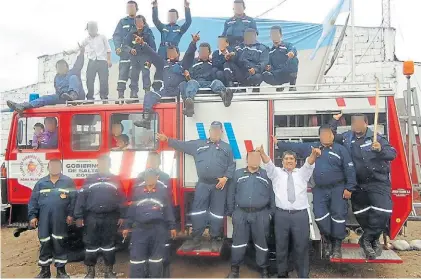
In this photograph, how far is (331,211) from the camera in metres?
5.09

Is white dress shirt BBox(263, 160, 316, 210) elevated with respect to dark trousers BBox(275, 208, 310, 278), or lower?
elevated

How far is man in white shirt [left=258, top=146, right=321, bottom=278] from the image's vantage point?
4781 millimetres

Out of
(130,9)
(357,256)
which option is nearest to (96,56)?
(130,9)

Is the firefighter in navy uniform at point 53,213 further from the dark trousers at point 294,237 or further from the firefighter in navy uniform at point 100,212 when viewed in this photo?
the dark trousers at point 294,237

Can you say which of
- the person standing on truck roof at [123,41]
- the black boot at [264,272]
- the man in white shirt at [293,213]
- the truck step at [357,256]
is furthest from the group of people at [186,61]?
the truck step at [357,256]

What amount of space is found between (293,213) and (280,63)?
121 inches

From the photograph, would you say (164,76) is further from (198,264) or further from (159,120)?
(198,264)

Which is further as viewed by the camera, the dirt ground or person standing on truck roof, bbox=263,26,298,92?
person standing on truck roof, bbox=263,26,298,92

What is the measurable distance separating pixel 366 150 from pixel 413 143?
1.43 metres

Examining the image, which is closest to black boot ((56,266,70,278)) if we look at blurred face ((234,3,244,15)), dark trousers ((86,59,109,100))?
dark trousers ((86,59,109,100))

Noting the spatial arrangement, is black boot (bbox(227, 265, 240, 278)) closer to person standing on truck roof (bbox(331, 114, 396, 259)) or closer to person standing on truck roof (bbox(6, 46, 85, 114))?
person standing on truck roof (bbox(331, 114, 396, 259))

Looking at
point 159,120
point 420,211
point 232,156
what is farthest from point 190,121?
point 420,211

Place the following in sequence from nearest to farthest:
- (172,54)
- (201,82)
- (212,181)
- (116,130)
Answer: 1. (212,181)
2. (116,130)
3. (201,82)
4. (172,54)

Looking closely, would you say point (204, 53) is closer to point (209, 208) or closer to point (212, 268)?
point (209, 208)
